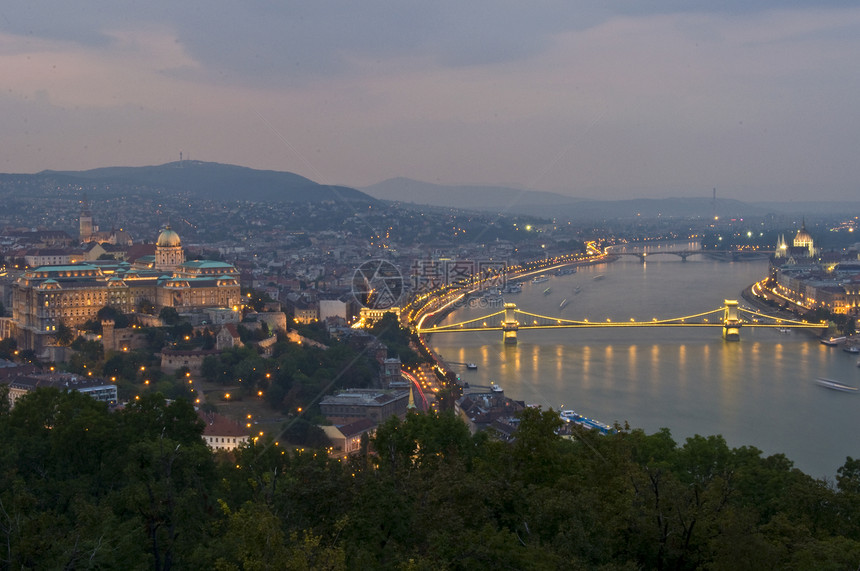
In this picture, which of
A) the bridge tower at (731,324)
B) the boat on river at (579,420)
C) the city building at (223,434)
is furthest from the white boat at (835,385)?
the city building at (223,434)

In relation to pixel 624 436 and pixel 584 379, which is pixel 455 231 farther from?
pixel 624 436

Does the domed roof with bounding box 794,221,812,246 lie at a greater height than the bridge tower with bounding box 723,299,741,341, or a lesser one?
greater

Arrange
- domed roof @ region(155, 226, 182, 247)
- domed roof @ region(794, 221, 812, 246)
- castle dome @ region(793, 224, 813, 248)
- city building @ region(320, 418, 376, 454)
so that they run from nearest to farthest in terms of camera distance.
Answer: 1. city building @ region(320, 418, 376, 454)
2. domed roof @ region(155, 226, 182, 247)
3. castle dome @ region(793, 224, 813, 248)
4. domed roof @ region(794, 221, 812, 246)

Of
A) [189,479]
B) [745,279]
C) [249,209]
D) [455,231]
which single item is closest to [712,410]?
[189,479]

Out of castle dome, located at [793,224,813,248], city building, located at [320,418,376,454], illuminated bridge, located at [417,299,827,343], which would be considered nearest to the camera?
city building, located at [320,418,376,454]

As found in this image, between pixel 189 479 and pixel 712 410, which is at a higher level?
pixel 189 479

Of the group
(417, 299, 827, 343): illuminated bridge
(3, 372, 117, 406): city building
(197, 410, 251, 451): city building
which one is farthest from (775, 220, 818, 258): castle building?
(197, 410, 251, 451): city building

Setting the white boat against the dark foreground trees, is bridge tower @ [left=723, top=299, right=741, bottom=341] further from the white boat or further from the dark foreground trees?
the dark foreground trees
